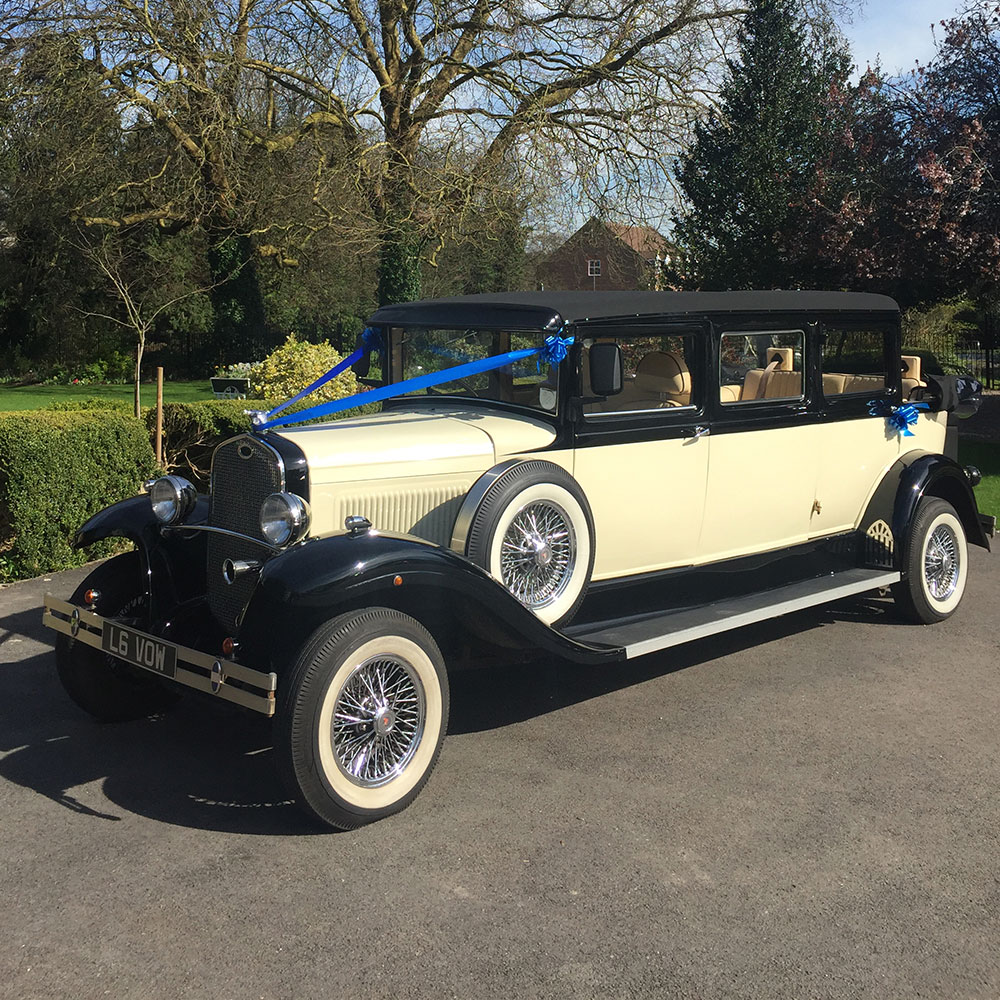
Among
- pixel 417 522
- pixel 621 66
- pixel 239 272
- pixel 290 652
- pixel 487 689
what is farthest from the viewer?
pixel 239 272

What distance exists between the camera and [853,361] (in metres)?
6.61

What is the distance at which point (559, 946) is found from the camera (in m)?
3.31

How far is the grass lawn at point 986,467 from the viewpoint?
10.8 meters

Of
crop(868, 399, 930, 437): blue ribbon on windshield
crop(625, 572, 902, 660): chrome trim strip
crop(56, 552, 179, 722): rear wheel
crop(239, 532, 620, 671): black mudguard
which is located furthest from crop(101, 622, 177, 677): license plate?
crop(868, 399, 930, 437): blue ribbon on windshield

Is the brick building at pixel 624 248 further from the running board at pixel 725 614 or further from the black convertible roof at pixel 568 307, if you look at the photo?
the running board at pixel 725 614

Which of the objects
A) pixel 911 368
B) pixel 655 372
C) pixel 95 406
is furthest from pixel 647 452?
pixel 95 406

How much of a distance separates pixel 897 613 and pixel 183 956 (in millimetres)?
5167

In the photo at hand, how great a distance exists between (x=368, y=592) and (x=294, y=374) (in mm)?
7917

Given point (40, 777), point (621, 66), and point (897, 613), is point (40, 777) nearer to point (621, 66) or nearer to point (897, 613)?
point (897, 613)

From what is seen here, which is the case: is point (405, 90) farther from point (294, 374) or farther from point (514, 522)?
point (514, 522)

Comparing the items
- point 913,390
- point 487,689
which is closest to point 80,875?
point 487,689

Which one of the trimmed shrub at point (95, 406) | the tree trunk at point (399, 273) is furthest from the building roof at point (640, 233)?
the trimmed shrub at point (95, 406)

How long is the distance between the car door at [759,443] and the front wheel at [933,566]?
2.64ft

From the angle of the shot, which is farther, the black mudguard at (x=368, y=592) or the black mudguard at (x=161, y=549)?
the black mudguard at (x=161, y=549)
